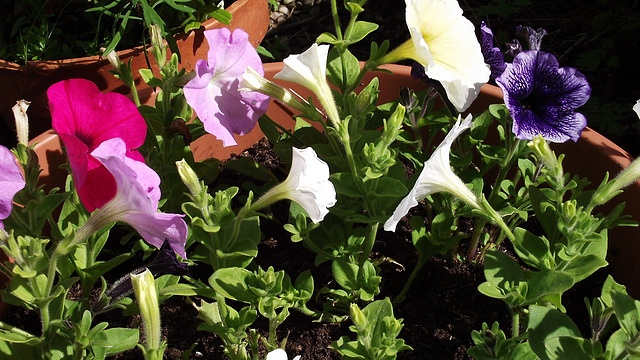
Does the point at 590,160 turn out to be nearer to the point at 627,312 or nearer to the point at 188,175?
the point at 627,312

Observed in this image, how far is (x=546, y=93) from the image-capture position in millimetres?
1147

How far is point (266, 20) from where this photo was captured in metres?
1.86

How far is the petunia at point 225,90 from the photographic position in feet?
3.48

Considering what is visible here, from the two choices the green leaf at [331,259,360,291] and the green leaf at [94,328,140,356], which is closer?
the green leaf at [94,328,140,356]

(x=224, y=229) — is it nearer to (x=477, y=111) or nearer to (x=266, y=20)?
(x=477, y=111)

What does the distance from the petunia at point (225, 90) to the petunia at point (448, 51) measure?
0.85ft

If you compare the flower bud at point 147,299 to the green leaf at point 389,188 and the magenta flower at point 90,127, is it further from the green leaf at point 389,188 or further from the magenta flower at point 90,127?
the green leaf at point 389,188

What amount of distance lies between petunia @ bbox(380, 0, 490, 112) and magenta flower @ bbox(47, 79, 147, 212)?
0.45m

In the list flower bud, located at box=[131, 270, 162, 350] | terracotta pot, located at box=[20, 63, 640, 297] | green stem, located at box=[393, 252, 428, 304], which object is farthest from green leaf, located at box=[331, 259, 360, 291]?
terracotta pot, located at box=[20, 63, 640, 297]

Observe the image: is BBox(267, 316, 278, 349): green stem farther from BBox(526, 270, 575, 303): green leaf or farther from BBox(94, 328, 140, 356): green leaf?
BBox(526, 270, 575, 303): green leaf

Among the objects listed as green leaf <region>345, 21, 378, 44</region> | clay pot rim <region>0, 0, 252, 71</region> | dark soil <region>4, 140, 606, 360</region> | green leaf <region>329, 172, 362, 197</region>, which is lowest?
dark soil <region>4, 140, 606, 360</region>

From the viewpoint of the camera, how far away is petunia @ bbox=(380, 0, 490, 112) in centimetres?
102

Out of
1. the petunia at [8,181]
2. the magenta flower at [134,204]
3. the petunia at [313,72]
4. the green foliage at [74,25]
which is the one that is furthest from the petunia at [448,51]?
the green foliage at [74,25]

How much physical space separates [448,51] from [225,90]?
41cm
